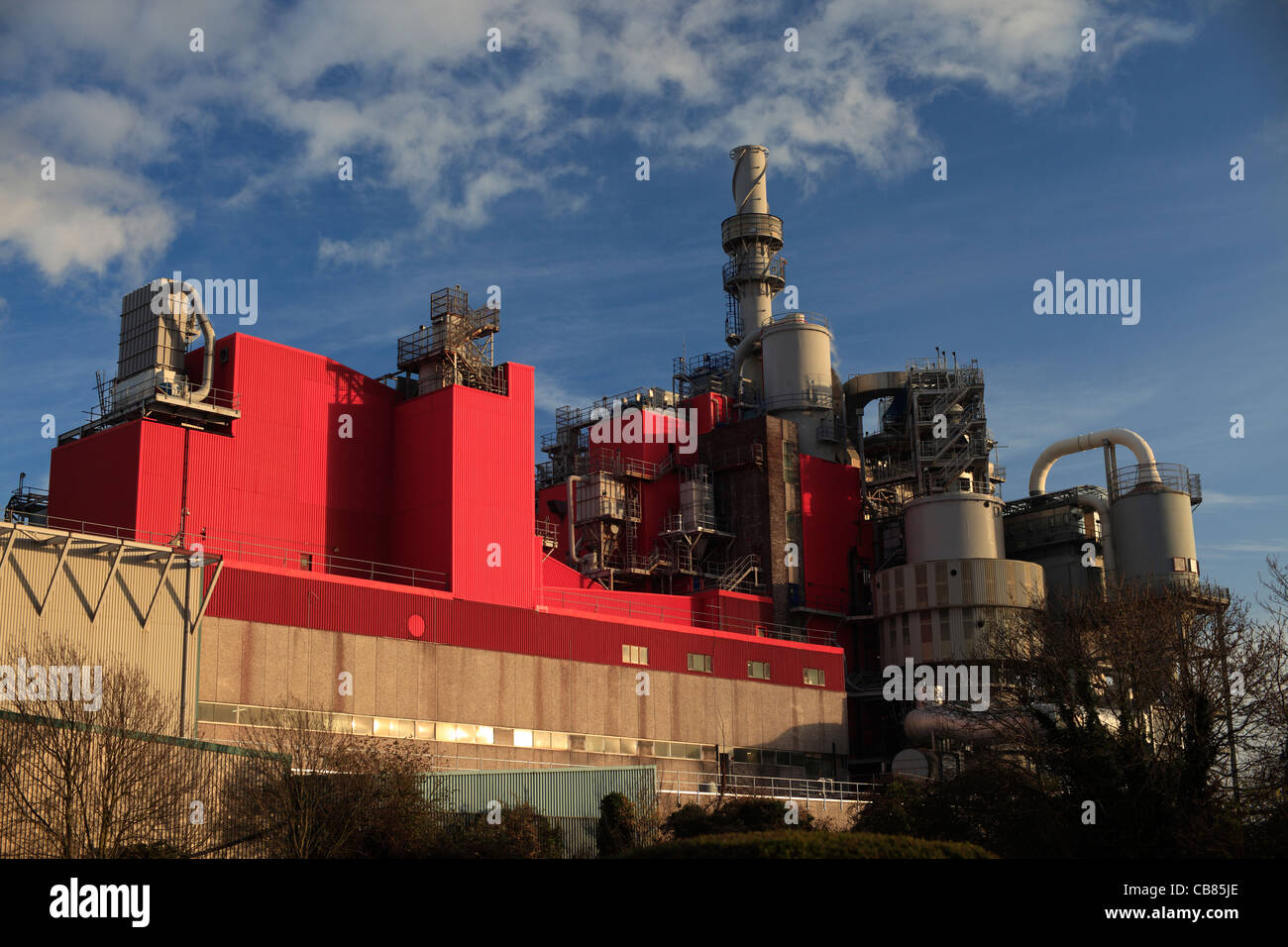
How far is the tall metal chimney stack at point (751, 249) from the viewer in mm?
95188

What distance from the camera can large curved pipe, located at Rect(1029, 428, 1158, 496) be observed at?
266ft

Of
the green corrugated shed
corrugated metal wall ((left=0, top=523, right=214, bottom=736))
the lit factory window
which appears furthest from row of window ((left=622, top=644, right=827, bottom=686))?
corrugated metal wall ((left=0, top=523, right=214, bottom=736))

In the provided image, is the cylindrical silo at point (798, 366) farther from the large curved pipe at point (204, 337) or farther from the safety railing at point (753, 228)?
the large curved pipe at point (204, 337)

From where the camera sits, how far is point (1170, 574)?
255 feet

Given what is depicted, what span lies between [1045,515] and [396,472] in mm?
41859

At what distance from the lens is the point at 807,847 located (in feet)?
88.1

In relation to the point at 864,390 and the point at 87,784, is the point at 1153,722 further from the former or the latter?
the point at 864,390

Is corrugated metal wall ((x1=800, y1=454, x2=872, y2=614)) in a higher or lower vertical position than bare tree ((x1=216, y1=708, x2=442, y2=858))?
higher

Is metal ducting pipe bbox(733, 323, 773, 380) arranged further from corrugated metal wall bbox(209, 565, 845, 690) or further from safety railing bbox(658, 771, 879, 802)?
safety railing bbox(658, 771, 879, 802)

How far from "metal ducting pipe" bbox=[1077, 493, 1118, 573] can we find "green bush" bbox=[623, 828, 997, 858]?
55249 millimetres

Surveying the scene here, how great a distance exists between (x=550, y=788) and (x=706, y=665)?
71.6 feet

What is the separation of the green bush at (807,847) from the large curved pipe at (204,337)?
3313cm
